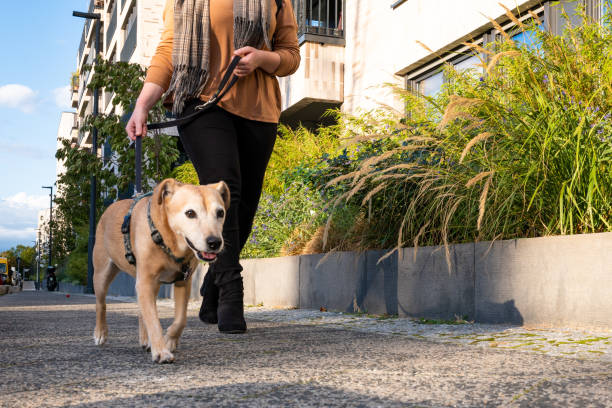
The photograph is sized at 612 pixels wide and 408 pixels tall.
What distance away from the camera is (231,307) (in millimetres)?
3820

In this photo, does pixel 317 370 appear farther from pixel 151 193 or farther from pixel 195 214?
pixel 151 193

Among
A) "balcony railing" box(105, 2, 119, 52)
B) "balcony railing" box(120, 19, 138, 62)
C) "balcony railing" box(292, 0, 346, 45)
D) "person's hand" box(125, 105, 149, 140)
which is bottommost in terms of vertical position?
"person's hand" box(125, 105, 149, 140)

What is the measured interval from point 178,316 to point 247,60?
5.07 ft

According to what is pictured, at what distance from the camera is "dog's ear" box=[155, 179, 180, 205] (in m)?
3.04

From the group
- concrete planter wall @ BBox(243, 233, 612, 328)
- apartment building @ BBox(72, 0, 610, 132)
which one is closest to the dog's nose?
concrete planter wall @ BBox(243, 233, 612, 328)

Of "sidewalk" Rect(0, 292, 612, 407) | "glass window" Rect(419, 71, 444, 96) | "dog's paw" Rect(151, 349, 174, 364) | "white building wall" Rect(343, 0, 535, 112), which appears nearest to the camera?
"sidewalk" Rect(0, 292, 612, 407)

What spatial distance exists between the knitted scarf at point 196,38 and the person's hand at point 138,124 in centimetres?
36

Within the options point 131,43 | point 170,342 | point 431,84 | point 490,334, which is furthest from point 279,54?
point 131,43

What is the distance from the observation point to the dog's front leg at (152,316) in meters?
2.79

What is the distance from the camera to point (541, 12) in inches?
328

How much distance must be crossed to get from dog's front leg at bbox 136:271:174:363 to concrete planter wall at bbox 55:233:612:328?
228 cm

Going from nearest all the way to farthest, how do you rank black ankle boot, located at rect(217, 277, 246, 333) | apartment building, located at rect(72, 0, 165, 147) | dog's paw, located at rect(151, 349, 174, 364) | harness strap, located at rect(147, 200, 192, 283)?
dog's paw, located at rect(151, 349, 174, 364) → harness strap, located at rect(147, 200, 192, 283) → black ankle boot, located at rect(217, 277, 246, 333) → apartment building, located at rect(72, 0, 165, 147)

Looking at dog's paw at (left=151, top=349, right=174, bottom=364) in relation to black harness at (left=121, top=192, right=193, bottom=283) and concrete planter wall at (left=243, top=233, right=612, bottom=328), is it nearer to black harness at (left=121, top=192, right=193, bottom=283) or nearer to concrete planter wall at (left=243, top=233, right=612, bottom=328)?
black harness at (left=121, top=192, right=193, bottom=283)

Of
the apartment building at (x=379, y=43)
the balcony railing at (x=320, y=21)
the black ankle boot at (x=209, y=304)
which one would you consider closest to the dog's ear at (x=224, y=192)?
the black ankle boot at (x=209, y=304)
